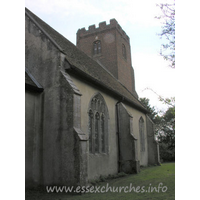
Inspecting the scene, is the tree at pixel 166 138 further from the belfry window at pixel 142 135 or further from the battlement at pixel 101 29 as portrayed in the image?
the battlement at pixel 101 29

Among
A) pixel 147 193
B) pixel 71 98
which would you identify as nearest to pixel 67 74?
pixel 71 98

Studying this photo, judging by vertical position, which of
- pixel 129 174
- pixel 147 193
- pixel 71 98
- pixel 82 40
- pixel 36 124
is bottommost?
pixel 129 174

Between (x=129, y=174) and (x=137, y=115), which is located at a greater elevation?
(x=137, y=115)

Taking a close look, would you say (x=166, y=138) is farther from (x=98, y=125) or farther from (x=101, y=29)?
(x=98, y=125)

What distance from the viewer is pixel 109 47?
83.6ft

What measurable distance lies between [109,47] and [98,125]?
15271 mm

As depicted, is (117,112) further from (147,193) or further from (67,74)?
(147,193)

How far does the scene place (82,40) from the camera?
90.0 ft

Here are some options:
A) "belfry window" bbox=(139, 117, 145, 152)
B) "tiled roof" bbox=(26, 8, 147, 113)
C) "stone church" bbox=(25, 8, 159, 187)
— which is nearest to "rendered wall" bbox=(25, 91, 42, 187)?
"stone church" bbox=(25, 8, 159, 187)

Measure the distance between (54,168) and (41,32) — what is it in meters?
6.94

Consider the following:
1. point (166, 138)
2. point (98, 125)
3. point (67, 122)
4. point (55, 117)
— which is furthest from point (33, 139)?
point (166, 138)

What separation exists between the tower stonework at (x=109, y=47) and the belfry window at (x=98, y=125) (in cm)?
1119

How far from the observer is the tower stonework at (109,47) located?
→ 24781 mm

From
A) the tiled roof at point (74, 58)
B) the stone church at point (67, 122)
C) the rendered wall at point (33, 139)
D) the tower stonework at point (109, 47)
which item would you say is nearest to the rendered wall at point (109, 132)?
the stone church at point (67, 122)
